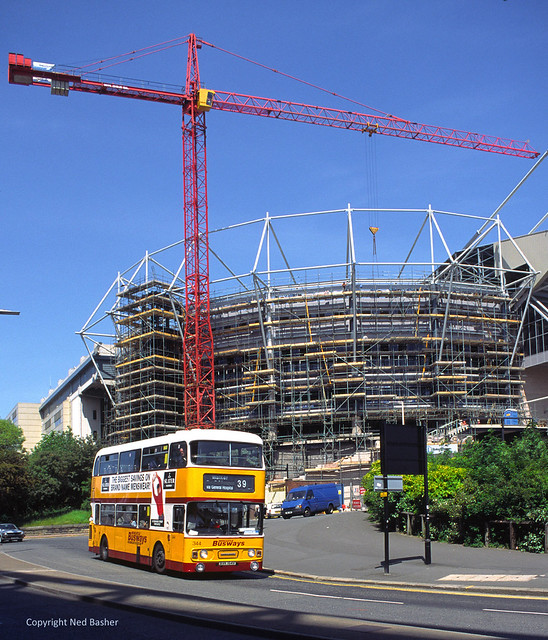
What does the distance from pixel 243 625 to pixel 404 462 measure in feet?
37.2

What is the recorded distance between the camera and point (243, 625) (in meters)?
10.8

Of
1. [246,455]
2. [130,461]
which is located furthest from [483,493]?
[130,461]

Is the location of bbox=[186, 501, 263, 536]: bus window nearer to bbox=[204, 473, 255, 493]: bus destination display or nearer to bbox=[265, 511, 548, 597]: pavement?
bbox=[204, 473, 255, 493]: bus destination display

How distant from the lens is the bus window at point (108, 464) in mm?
25686

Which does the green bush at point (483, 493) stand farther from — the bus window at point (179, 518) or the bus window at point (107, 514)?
the bus window at point (107, 514)

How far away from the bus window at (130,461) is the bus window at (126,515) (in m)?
1.12

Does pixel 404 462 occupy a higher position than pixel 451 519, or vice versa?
pixel 404 462

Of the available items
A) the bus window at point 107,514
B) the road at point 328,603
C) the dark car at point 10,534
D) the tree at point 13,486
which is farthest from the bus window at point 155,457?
the tree at point 13,486

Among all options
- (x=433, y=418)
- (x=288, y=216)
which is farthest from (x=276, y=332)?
(x=433, y=418)

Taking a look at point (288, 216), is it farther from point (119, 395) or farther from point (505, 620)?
point (505, 620)

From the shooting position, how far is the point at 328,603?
1494 centimetres

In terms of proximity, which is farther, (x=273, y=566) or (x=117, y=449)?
(x=117, y=449)

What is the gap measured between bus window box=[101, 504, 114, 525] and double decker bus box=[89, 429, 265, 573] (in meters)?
3.01

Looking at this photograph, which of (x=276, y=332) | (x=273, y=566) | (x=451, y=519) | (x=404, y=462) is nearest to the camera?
(x=404, y=462)
